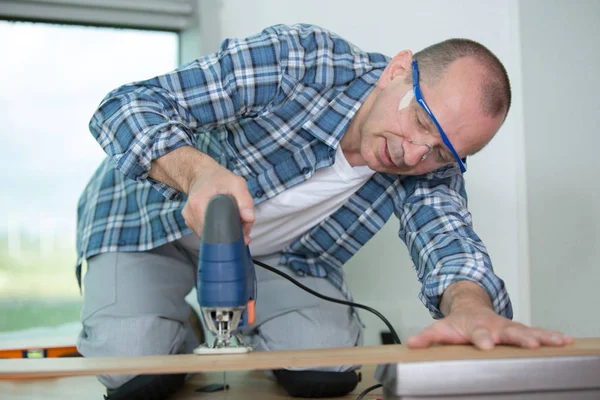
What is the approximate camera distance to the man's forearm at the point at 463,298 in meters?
1.11

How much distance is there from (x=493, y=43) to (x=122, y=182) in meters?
1.30

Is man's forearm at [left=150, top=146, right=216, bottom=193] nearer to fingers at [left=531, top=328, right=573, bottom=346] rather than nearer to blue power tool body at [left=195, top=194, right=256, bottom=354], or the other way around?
blue power tool body at [left=195, top=194, right=256, bottom=354]

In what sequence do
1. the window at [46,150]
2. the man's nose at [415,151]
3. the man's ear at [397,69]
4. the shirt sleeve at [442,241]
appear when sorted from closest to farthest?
the shirt sleeve at [442,241]
the man's nose at [415,151]
the man's ear at [397,69]
the window at [46,150]

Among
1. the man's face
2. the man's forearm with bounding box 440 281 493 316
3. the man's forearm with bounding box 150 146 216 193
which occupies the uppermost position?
the man's face

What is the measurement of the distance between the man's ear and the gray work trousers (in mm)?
615

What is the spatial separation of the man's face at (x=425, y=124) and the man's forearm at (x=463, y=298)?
295 millimetres

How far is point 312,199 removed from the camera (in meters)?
1.59

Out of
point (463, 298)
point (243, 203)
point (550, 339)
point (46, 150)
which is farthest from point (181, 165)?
point (46, 150)

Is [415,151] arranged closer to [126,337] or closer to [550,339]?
[550,339]

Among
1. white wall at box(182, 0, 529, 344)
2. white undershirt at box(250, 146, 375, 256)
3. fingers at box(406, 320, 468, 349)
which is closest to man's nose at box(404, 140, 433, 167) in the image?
white undershirt at box(250, 146, 375, 256)

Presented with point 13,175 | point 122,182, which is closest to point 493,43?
point 122,182

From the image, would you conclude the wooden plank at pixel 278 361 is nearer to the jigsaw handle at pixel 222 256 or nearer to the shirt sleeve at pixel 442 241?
the jigsaw handle at pixel 222 256

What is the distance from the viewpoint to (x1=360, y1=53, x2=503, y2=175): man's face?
1.30 meters

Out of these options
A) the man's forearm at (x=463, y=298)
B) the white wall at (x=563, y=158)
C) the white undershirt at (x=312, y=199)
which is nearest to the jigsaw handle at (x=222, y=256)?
the man's forearm at (x=463, y=298)
